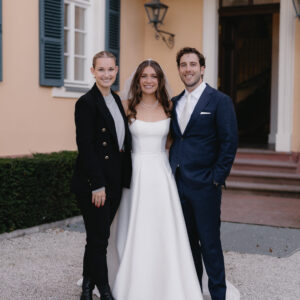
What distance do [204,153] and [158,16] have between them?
6401mm

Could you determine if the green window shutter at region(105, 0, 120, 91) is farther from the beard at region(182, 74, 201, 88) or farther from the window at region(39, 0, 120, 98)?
the beard at region(182, 74, 201, 88)

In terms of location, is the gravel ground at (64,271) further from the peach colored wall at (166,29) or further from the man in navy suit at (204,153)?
the peach colored wall at (166,29)

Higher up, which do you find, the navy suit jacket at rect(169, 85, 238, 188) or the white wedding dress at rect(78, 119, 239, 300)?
the navy suit jacket at rect(169, 85, 238, 188)

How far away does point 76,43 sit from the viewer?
8641 mm

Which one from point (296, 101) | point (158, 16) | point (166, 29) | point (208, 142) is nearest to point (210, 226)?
point (208, 142)

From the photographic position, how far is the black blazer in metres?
3.59

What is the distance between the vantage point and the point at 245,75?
1420cm

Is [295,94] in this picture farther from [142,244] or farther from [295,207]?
[142,244]

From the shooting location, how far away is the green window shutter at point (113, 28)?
8.93 meters

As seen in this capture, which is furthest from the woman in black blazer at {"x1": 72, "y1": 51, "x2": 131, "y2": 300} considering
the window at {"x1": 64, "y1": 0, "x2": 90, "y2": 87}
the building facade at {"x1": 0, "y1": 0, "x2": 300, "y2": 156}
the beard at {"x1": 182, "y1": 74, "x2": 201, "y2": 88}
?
the window at {"x1": 64, "y1": 0, "x2": 90, "y2": 87}

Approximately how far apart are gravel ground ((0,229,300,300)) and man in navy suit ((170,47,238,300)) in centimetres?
66

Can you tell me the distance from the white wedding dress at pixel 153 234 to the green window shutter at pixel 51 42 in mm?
4079

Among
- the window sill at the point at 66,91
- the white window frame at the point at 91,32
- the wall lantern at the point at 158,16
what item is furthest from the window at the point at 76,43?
the wall lantern at the point at 158,16

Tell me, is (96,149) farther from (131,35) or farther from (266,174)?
(131,35)
